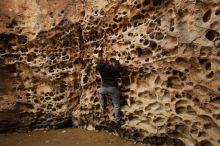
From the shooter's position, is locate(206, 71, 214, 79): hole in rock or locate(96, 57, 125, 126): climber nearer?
locate(206, 71, 214, 79): hole in rock

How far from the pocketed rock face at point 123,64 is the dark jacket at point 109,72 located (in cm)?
15

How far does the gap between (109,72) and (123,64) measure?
0.34 m

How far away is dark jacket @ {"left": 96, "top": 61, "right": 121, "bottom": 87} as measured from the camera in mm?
7344

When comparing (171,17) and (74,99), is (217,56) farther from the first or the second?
(74,99)

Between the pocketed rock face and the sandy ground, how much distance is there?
0.70 ft

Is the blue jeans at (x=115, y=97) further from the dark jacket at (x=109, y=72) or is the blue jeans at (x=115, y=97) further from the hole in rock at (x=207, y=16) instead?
the hole in rock at (x=207, y=16)

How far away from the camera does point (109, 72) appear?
24.1 ft

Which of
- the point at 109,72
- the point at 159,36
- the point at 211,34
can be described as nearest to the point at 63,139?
the point at 109,72

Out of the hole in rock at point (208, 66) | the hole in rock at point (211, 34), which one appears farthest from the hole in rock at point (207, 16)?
the hole in rock at point (208, 66)

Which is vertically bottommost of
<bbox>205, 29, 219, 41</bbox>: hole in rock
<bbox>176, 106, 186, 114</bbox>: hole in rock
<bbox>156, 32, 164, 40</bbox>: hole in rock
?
<bbox>176, 106, 186, 114</bbox>: hole in rock

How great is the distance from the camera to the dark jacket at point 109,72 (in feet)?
24.1

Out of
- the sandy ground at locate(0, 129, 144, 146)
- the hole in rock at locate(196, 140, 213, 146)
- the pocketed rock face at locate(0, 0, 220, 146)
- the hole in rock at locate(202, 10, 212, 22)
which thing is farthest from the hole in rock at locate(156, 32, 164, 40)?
the sandy ground at locate(0, 129, 144, 146)

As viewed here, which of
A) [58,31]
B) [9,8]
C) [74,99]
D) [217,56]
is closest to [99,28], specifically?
[58,31]

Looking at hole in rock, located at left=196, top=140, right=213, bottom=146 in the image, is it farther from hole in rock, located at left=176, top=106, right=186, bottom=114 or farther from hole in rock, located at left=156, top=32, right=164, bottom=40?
hole in rock, located at left=156, top=32, right=164, bottom=40
